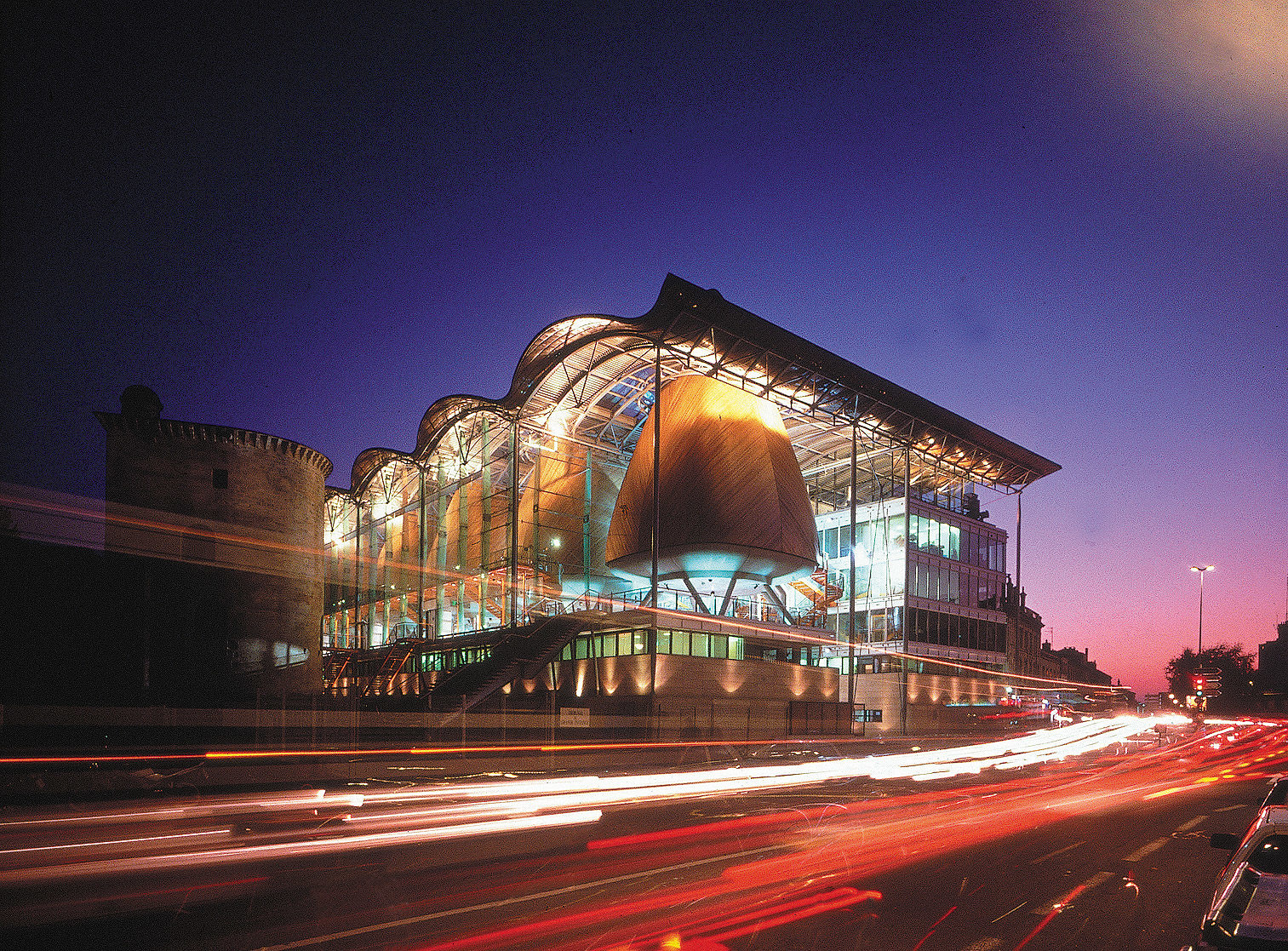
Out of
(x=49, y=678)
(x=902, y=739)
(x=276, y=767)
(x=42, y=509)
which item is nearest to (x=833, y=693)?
(x=902, y=739)

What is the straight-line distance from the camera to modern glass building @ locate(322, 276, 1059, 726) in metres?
40.2

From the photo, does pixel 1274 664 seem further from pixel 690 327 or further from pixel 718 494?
pixel 690 327

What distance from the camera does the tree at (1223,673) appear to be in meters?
78.8

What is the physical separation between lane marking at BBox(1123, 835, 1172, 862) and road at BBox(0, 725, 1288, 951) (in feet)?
0.29

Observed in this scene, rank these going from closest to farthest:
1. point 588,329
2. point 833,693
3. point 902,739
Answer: point 902,739 → point 588,329 → point 833,693

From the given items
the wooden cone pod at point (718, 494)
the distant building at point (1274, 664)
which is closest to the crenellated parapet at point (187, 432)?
the wooden cone pod at point (718, 494)

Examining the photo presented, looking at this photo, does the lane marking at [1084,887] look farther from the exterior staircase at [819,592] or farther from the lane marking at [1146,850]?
the exterior staircase at [819,592]

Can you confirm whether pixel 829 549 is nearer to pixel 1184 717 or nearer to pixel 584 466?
pixel 584 466

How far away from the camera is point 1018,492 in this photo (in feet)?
197

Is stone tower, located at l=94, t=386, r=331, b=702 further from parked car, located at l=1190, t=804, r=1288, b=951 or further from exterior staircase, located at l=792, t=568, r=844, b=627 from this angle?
parked car, located at l=1190, t=804, r=1288, b=951

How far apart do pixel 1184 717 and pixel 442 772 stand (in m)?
52.5

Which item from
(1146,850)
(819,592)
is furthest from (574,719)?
(819,592)

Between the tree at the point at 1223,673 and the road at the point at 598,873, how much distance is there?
214ft

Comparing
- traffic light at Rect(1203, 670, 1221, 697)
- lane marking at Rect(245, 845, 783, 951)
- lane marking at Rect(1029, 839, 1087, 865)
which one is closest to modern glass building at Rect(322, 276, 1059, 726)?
traffic light at Rect(1203, 670, 1221, 697)
